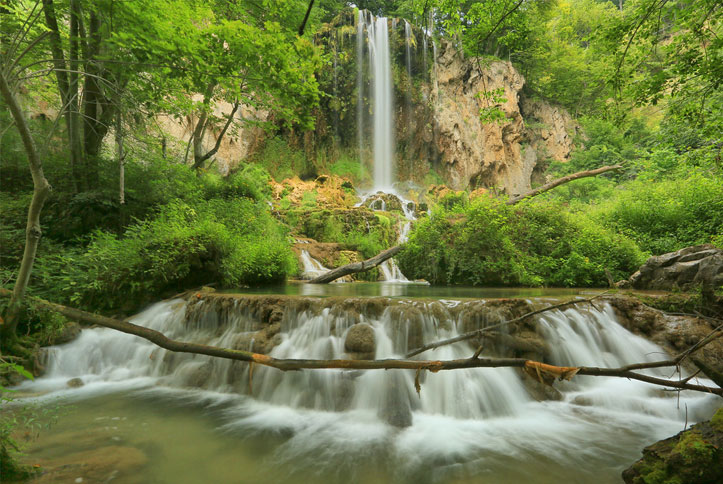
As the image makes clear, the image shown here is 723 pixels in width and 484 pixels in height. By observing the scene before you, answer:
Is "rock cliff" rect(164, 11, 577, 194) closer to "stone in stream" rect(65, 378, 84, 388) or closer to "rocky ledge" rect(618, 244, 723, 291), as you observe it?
"rocky ledge" rect(618, 244, 723, 291)

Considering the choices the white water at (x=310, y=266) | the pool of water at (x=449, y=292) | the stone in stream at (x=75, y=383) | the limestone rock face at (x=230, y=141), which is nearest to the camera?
the stone in stream at (x=75, y=383)

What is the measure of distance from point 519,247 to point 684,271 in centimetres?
359

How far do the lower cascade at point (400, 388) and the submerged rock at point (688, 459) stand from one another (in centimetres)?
72

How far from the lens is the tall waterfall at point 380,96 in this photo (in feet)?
81.1

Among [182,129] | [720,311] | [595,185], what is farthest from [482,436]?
[182,129]

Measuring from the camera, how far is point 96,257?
5.72 meters

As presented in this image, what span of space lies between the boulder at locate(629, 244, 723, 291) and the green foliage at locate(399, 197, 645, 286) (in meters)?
1.41

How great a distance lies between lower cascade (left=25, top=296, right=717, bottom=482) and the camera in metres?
2.96

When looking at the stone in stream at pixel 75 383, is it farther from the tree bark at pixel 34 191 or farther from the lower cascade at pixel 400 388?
the tree bark at pixel 34 191

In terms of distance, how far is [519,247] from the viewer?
8.89m

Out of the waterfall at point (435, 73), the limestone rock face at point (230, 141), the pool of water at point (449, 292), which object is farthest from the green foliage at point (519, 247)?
the waterfall at point (435, 73)

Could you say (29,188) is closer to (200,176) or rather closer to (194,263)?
(200,176)

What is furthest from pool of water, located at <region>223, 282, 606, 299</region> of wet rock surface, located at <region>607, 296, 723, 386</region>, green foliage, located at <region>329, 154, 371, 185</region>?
green foliage, located at <region>329, 154, 371, 185</region>

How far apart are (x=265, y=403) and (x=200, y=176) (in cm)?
929
